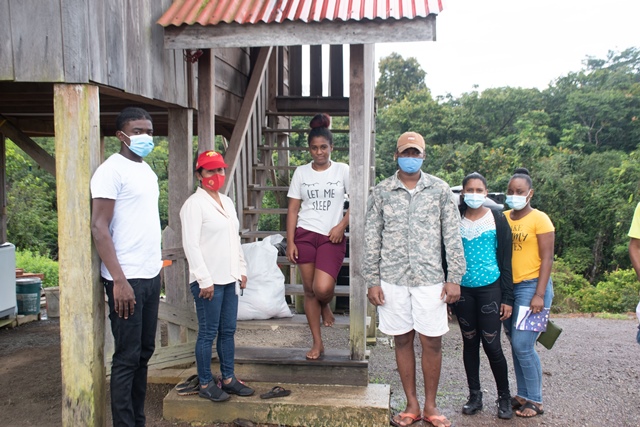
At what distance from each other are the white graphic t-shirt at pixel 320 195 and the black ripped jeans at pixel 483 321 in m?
1.07

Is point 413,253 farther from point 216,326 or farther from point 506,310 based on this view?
point 216,326

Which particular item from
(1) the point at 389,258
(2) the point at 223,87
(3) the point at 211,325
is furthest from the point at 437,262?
(2) the point at 223,87

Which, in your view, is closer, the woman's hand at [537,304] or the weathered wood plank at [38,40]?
the weathered wood plank at [38,40]

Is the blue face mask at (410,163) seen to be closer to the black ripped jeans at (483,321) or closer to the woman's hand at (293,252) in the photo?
the black ripped jeans at (483,321)

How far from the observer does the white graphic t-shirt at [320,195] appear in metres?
4.30

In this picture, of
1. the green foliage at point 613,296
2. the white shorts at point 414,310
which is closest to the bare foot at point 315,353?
the white shorts at point 414,310

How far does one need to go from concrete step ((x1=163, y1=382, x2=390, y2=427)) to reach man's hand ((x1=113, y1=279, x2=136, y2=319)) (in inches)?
46.4

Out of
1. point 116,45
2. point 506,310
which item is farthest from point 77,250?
point 506,310

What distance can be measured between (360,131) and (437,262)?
1192 mm

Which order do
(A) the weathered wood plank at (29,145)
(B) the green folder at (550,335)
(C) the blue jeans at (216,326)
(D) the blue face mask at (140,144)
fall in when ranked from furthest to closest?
(A) the weathered wood plank at (29,145) < (B) the green folder at (550,335) < (C) the blue jeans at (216,326) < (D) the blue face mask at (140,144)

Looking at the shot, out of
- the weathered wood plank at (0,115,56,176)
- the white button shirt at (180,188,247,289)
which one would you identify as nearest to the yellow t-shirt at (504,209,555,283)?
the white button shirt at (180,188,247,289)

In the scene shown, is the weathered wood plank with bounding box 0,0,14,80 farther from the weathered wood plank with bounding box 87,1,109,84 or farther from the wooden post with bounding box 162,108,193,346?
the wooden post with bounding box 162,108,193,346

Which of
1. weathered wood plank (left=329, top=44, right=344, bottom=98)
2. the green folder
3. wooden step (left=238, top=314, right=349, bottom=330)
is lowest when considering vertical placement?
wooden step (left=238, top=314, right=349, bottom=330)

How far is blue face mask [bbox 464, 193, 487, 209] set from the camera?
13.0 ft
